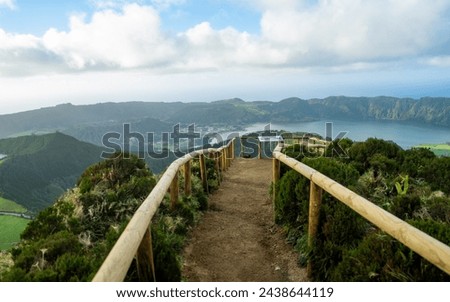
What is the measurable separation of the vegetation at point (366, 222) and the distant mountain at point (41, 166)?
97786 millimetres

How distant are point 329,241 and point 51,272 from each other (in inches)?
105

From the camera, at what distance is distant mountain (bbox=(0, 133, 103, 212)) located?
4125 inches

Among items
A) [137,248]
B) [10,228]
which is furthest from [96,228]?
[10,228]

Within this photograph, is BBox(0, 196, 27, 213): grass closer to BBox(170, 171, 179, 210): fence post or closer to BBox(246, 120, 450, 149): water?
BBox(246, 120, 450, 149): water

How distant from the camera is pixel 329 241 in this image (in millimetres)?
A: 3744

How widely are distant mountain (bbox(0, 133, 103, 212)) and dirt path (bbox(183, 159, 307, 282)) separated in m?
96.6

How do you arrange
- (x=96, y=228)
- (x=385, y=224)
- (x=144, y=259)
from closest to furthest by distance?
(x=385, y=224) < (x=144, y=259) < (x=96, y=228)

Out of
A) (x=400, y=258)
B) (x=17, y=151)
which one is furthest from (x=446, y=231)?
(x=17, y=151)

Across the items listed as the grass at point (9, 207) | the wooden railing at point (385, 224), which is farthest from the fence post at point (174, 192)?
the grass at point (9, 207)

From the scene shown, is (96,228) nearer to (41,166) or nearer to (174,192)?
(174,192)

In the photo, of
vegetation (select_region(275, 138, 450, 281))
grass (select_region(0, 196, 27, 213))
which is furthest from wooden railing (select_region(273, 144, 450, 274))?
grass (select_region(0, 196, 27, 213))

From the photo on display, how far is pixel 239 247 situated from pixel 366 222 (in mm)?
1788

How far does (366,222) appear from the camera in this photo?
4.16 meters
